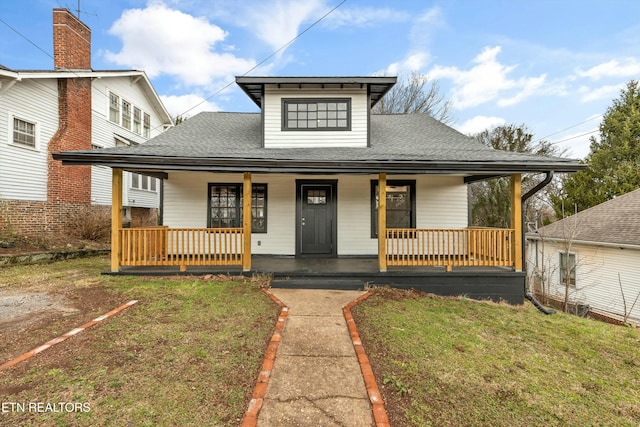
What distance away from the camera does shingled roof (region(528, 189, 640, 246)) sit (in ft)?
33.5

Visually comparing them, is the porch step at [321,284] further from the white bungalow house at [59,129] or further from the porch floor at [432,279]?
the white bungalow house at [59,129]

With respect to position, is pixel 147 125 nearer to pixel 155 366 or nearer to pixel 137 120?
pixel 137 120

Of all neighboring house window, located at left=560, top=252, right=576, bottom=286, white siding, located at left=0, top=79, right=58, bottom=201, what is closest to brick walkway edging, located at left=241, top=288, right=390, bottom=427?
white siding, located at left=0, top=79, right=58, bottom=201

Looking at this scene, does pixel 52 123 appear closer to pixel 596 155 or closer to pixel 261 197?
pixel 261 197

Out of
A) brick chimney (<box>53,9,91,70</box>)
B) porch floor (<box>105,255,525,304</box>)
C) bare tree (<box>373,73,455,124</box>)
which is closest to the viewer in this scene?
porch floor (<box>105,255,525,304</box>)

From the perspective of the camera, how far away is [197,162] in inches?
228

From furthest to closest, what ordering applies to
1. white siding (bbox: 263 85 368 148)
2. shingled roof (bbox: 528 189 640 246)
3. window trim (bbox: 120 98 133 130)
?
window trim (bbox: 120 98 133 130)
shingled roof (bbox: 528 189 640 246)
white siding (bbox: 263 85 368 148)

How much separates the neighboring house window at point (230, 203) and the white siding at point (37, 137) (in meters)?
6.71

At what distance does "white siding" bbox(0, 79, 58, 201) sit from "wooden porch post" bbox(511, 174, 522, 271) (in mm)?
14007

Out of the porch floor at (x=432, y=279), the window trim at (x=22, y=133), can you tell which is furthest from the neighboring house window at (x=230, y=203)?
the window trim at (x=22, y=133)

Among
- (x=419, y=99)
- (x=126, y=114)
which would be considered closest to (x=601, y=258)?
(x=419, y=99)

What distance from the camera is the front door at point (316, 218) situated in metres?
7.94

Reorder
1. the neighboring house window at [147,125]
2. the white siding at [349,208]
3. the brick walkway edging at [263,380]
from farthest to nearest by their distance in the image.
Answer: the neighboring house window at [147,125], the white siding at [349,208], the brick walkway edging at [263,380]

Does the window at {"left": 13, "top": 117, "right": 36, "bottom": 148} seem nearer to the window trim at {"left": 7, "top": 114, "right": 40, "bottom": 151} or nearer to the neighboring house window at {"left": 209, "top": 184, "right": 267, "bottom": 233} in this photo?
the window trim at {"left": 7, "top": 114, "right": 40, "bottom": 151}
